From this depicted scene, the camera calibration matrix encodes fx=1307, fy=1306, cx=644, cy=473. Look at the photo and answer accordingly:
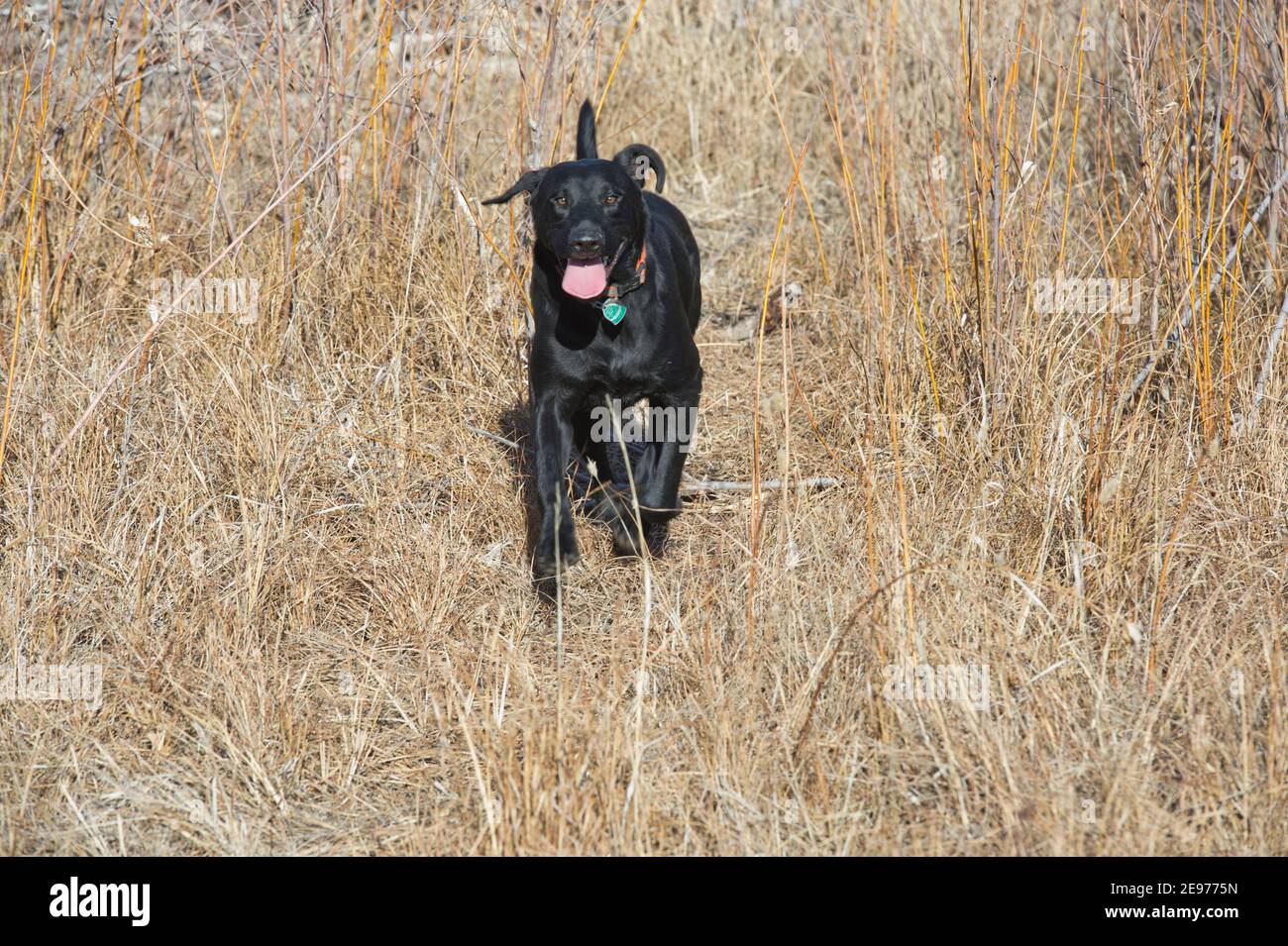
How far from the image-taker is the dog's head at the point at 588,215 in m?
3.27

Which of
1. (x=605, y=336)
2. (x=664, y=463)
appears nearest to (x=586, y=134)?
(x=605, y=336)

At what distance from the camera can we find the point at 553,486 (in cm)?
338

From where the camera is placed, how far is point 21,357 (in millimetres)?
3924

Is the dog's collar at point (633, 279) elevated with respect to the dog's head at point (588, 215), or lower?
lower

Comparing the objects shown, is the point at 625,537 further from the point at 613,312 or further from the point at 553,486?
the point at 613,312

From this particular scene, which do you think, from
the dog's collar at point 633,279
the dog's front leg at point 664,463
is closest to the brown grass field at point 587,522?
the dog's front leg at point 664,463

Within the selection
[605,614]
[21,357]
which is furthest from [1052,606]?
[21,357]

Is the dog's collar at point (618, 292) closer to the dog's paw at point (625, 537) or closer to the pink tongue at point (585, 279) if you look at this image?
the pink tongue at point (585, 279)

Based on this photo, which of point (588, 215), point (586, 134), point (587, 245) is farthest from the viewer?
point (586, 134)

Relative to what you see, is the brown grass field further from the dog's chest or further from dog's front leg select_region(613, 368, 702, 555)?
the dog's chest

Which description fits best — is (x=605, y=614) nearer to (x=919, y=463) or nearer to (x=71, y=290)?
(x=919, y=463)

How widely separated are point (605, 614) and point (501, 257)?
52.4 inches

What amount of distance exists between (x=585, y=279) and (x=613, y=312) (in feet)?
0.50

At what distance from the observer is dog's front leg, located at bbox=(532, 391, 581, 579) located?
127 inches
